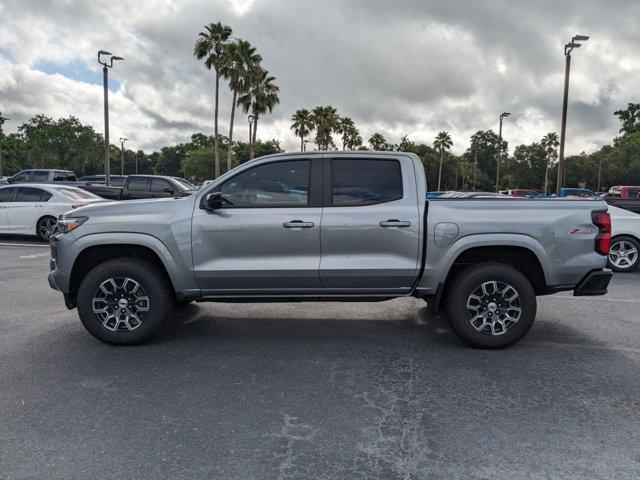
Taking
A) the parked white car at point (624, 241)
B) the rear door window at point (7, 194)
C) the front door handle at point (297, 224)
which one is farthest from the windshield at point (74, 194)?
the parked white car at point (624, 241)

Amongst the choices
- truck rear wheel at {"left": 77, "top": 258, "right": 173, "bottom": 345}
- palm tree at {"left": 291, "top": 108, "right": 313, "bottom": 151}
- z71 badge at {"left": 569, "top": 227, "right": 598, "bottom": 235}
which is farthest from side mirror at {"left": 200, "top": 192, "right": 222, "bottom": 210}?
palm tree at {"left": 291, "top": 108, "right": 313, "bottom": 151}

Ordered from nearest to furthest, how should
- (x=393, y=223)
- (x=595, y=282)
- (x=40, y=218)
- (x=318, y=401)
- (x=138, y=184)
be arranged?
(x=318, y=401)
(x=393, y=223)
(x=595, y=282)
(x=40, y=218)
(x=138, y=184)

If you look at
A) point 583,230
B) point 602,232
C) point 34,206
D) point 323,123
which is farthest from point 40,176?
point 323,123

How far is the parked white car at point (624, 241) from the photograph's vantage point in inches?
375

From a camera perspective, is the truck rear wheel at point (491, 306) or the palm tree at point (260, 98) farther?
the palm tree at point (260, 98)

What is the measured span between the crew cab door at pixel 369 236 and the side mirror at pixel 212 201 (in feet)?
3.29

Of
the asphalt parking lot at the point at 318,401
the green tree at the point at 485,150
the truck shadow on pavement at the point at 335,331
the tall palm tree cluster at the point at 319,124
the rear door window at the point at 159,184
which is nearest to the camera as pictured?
the asphalt parking lot at the point at 318,401

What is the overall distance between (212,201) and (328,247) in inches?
46.3

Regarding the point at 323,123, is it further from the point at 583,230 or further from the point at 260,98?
the point at 583,230

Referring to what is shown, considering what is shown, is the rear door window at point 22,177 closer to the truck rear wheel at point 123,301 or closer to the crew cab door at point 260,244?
the truck rear wheel at point 123,301

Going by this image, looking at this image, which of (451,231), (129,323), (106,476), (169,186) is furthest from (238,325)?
(169,186)

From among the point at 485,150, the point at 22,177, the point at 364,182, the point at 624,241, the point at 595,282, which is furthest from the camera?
the point at 485,150

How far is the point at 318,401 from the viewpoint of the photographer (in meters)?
3.74

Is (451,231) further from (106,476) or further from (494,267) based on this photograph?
(106,476)
